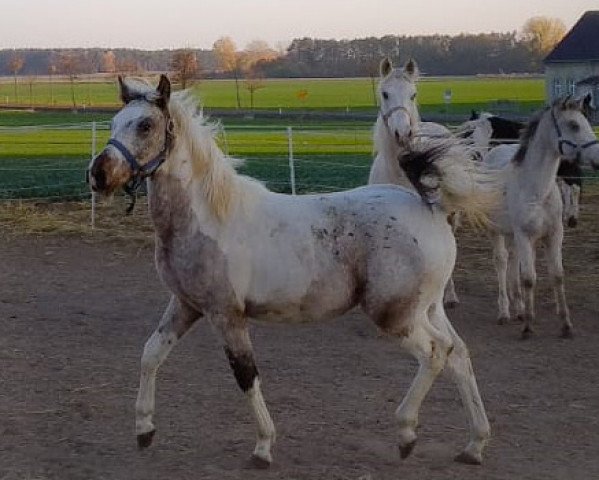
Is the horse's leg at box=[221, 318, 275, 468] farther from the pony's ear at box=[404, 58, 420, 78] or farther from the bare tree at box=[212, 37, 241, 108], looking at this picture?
Answer: the bare tree at box=[212, 37, 241, 108]

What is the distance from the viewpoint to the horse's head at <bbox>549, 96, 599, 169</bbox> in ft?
23.5

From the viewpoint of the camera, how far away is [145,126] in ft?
13.9

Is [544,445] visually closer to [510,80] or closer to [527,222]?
[527,222]

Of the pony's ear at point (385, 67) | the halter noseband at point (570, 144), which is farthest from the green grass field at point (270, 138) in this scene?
the halter noseband at point (570, 144)

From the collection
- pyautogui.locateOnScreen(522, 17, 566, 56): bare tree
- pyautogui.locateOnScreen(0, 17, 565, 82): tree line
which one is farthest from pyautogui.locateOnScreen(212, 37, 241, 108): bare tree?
pyautogui.locateOnScreen(522, 17, 566, 56): bare tree

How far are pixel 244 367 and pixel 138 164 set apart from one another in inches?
41.5

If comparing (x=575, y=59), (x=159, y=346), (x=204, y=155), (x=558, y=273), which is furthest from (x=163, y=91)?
(x=575, y=59)

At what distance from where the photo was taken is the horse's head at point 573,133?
715cm

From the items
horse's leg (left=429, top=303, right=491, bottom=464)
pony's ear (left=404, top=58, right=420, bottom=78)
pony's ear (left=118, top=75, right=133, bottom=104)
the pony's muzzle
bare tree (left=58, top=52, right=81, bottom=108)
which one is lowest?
horse's leg (left=429, top=303, right=491, bottom=464)

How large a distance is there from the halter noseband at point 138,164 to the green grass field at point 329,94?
39241 millimetres

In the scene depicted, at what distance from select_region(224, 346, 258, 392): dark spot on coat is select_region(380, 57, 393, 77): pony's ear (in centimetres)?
375

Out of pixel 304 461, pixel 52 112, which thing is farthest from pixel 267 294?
pixel 52 112

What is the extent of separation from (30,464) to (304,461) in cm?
131

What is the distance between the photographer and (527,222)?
718 centimetres
